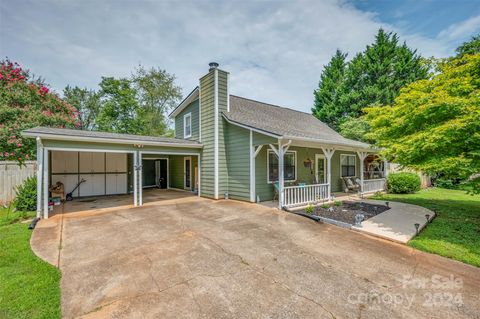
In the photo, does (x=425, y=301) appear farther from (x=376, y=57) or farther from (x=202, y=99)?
(x=376, y=57)

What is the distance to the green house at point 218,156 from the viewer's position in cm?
780

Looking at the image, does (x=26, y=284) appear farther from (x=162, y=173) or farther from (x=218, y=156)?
(x=162, y=173)

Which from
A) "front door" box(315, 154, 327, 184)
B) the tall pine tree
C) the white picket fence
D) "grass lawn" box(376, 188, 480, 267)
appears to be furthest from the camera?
the tall pine tree

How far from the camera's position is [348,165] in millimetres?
13539

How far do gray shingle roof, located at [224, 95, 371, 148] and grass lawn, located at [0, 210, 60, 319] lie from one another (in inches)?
264

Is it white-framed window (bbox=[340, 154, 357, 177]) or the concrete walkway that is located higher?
white-framed window (bbox=[340, 154, 357, 177])

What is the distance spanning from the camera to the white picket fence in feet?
27.3

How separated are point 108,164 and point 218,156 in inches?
261

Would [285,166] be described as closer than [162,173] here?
Yes

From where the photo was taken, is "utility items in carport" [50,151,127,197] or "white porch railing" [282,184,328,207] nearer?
"white porch railing" [282,184,328,207]

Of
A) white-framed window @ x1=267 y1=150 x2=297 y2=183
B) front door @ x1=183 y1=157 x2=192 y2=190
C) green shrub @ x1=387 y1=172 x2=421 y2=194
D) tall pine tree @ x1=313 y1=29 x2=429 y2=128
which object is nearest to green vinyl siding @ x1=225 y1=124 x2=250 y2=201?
white-framed window @ x1=267 y1=150 x2=297 y2=183

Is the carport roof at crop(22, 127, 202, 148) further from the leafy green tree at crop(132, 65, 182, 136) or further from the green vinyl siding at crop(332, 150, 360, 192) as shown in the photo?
the leafy green tree at crop(132, 65, 182, 136)

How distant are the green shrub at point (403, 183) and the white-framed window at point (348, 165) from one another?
2.01m

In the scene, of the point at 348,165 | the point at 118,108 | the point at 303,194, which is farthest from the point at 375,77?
the point at 118,108
